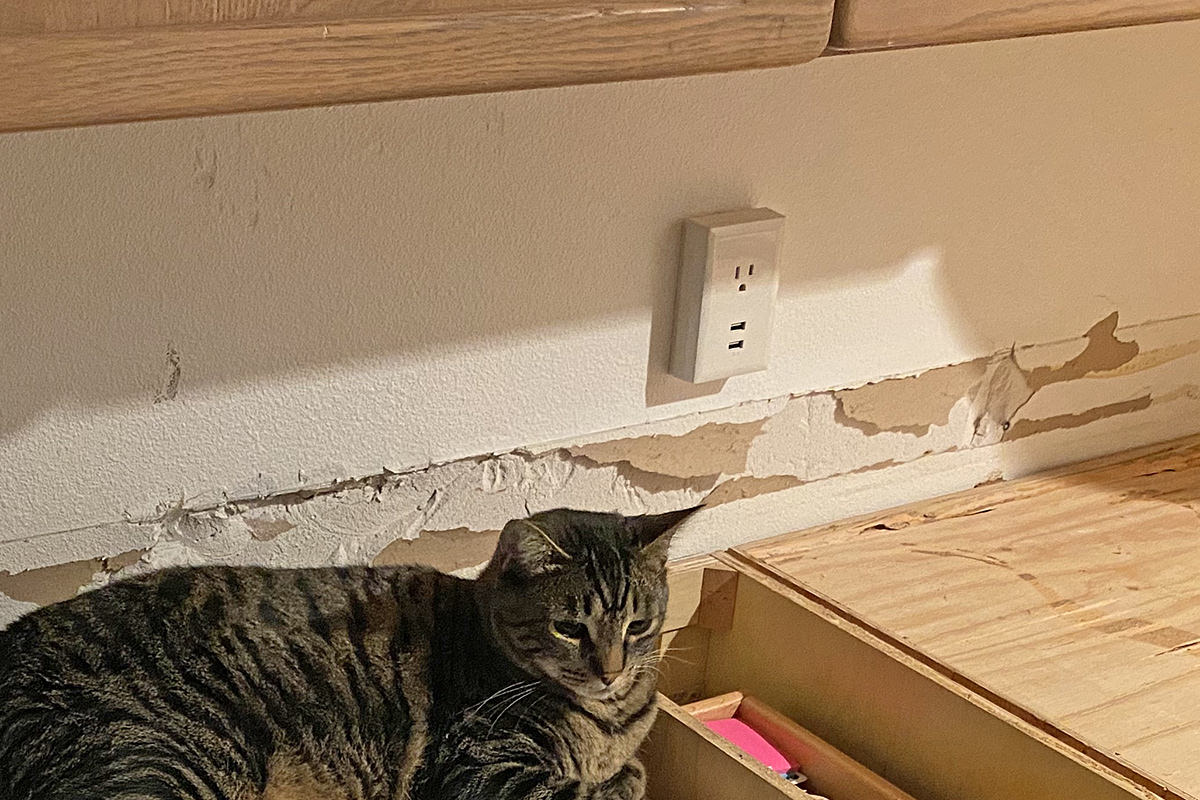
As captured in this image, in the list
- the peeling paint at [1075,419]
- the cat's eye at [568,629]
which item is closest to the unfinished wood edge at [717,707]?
the cat's eye at [568,629]

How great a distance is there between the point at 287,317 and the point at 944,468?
27.8 inches

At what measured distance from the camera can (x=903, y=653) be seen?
3.49 feet

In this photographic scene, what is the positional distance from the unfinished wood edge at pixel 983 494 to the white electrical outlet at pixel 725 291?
19 cm

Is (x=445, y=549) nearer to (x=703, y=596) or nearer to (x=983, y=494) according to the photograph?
(x=703, y=596)

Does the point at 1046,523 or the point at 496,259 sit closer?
the point at 496,259

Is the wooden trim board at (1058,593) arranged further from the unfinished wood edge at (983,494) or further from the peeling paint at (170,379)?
the peeling paint at (170,379)

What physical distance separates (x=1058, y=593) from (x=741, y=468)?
287 millimetres

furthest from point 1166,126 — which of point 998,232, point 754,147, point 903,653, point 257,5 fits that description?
point 257,5

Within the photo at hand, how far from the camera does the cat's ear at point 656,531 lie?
0.98 meters

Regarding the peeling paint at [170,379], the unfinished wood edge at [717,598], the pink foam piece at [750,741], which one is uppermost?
the peeling paint at [170,379]

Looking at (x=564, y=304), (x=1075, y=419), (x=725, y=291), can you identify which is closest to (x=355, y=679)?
→ (x=564, y=304)

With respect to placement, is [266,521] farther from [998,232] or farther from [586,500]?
[998,232]

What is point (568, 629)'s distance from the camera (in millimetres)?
944

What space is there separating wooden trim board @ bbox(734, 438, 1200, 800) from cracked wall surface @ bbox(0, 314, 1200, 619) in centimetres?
4
